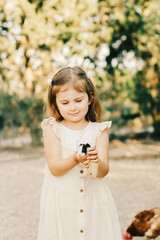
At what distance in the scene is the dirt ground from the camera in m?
4.49

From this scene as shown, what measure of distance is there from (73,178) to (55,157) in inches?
7.4

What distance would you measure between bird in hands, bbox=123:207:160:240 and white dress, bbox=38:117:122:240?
1453 mm

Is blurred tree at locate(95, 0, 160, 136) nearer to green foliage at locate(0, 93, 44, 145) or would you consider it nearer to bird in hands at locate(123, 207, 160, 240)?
green foliage at locate(0, 93, 44, 145)

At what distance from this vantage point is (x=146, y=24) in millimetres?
10719

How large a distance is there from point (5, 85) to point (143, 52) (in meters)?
5.74

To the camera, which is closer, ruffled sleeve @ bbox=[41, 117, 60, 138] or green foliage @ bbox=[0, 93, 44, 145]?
ruffled sleeve @ bbox=[41, 117, 60, 138]

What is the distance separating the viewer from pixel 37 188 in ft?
21.7

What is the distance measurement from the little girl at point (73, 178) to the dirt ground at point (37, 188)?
82.7 inches

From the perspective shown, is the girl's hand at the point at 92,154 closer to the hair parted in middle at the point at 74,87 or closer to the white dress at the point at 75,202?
the white dress at the point at 75,202

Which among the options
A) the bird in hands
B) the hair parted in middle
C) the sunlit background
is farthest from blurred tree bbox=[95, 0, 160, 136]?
the hair parted in middle

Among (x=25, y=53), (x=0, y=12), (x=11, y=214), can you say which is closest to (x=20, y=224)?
(x=11, y=214)

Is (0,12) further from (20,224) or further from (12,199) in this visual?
(20,224)

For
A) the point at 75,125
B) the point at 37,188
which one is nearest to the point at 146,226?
the point at 75,125

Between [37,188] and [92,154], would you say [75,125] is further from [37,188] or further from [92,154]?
[37,188]
